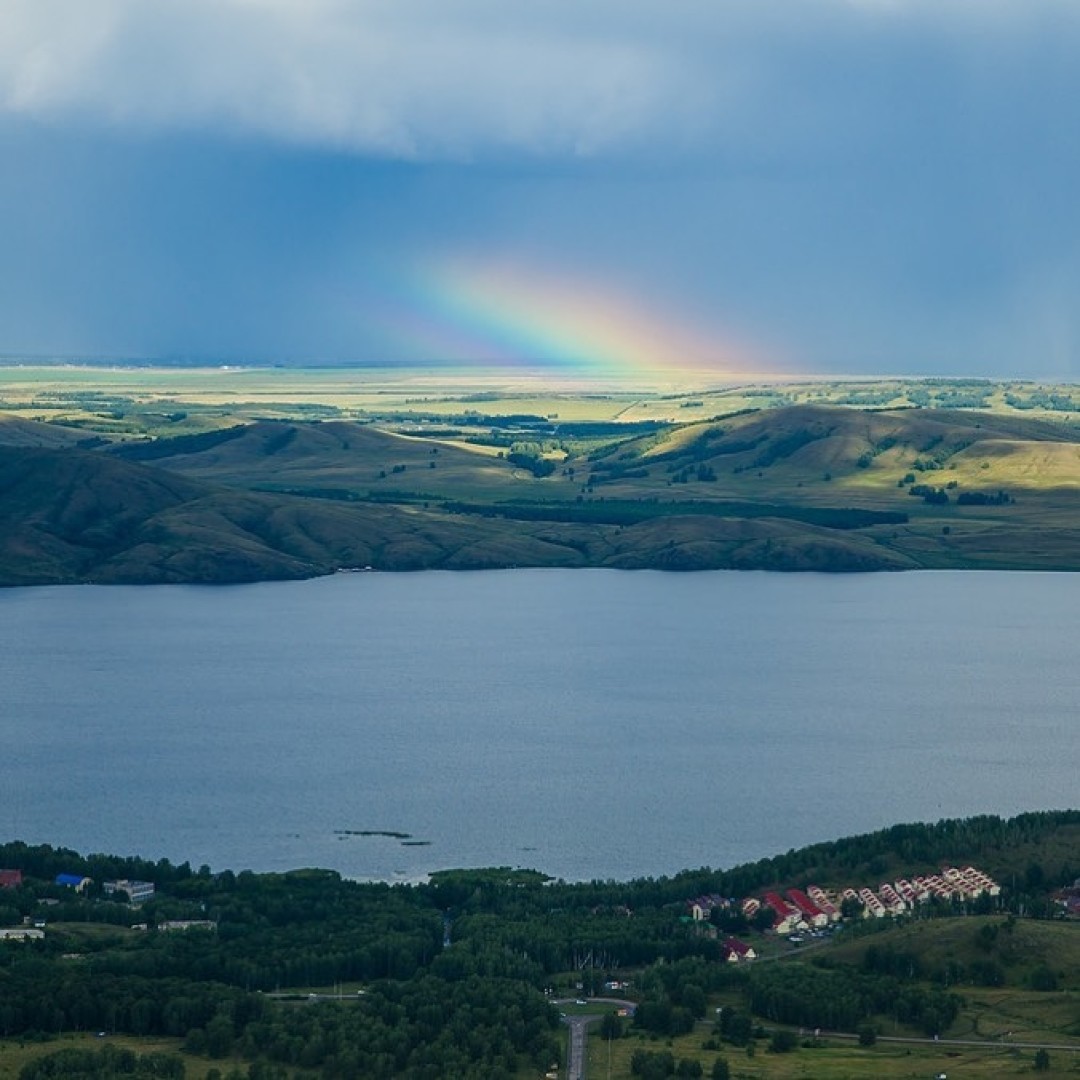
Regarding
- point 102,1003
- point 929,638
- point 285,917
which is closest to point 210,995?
point 102,1003

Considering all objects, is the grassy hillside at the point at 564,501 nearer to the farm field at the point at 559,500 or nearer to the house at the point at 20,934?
the farm field at the point at 559,500

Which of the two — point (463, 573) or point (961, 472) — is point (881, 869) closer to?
point (463, 573)

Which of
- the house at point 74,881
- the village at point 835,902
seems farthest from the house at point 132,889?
the village at point 835,902

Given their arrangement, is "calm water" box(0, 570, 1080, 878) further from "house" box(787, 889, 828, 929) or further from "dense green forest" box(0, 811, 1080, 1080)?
"house" box(787, 889, 828, 929)

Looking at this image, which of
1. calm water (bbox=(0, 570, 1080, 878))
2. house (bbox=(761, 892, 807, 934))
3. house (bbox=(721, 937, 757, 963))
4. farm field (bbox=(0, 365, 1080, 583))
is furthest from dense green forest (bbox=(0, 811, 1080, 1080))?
farm field (bbox=(0, 365, 1080, 583))

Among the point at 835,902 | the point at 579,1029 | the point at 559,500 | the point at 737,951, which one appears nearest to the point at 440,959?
the point at 579,1029

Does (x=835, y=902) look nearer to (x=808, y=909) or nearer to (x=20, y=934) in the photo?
(x=808, y=909)
